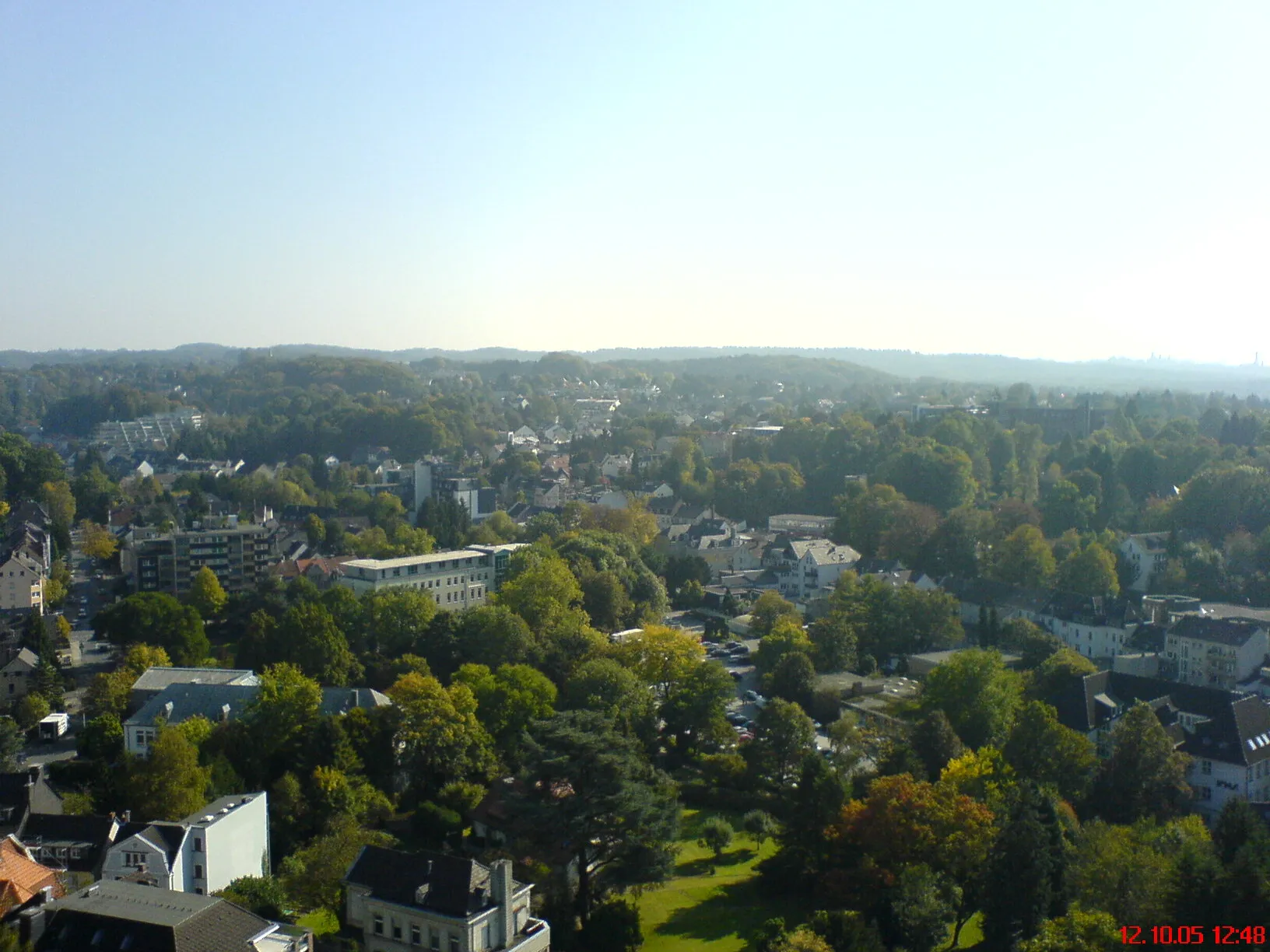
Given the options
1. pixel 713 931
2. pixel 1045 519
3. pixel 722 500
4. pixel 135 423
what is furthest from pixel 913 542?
pixel 135 423

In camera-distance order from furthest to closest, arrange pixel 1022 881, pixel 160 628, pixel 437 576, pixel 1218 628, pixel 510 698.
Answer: pixel 437 576 → pixel 160 628 → pixel 1218 628 → pixel 510 698 → pixel 1022 881

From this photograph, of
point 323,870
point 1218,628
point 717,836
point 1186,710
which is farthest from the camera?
point 1218,628

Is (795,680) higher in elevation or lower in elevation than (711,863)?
higher

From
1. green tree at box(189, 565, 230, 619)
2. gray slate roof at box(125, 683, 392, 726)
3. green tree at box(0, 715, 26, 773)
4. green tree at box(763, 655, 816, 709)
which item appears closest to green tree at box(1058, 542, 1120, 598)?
green tree at box(763, 655, 816, 709)

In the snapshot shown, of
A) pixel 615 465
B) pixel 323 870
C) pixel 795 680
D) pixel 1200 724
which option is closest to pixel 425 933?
pixel 323 870

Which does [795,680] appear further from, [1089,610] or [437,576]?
[437,576]

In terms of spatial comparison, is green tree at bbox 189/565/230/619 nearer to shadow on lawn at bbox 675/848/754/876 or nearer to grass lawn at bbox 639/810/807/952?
grass lawn at bbox 639/810/807/952
